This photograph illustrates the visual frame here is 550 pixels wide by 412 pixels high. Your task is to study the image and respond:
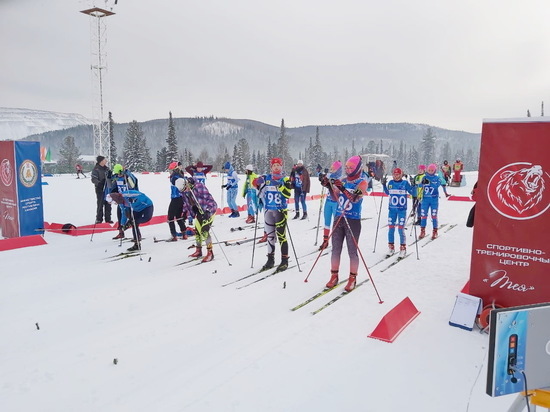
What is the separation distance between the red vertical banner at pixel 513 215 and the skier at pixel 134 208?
287 inches

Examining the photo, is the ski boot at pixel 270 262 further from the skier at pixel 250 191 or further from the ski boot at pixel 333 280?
the skier at pixel 250 191

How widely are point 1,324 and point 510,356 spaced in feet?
18.8

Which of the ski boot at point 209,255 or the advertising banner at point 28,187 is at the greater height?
the advertising banner at point 28,187

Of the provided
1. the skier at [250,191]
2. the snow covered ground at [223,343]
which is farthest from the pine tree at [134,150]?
the snow covered ground at [223,343]

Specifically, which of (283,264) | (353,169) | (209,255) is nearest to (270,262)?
(283,264)

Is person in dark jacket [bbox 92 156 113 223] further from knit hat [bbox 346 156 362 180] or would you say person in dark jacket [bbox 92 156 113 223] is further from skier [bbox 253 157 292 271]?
knit hat [bbox 346 156 362 180]

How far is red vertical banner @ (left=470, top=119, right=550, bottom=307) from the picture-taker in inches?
168

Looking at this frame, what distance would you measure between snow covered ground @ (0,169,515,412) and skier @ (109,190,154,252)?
1.37m

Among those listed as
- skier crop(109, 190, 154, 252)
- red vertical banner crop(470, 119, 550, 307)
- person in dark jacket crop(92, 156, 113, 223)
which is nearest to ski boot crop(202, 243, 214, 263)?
skier crop(109, 190, 154, 252)

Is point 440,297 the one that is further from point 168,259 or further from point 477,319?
point 168,259

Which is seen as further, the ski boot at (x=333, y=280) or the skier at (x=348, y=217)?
the ski boot at (x=333, y=280)

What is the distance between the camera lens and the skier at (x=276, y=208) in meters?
7.45

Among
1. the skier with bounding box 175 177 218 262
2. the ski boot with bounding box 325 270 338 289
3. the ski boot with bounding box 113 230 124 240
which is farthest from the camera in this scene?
the ski boot with bounding box 113 230 124 240

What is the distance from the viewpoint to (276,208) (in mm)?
7504
